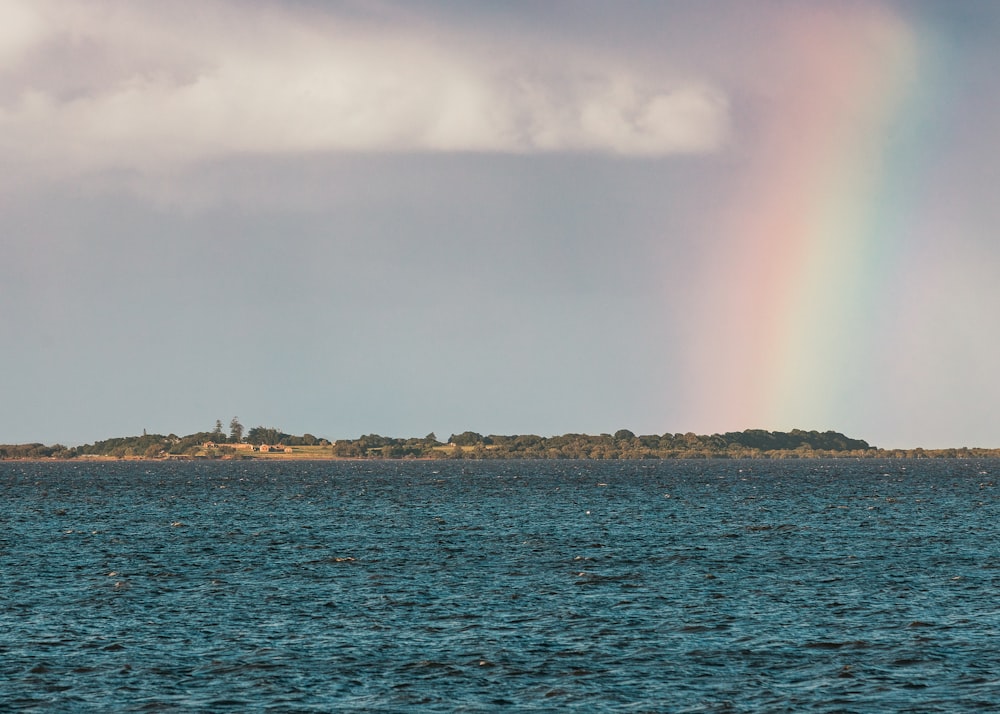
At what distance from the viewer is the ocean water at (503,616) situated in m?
39.6

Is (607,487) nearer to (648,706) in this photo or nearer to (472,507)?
(472,507)

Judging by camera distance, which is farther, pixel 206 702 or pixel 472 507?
pixel 472 507

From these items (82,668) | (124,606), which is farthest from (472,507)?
(82,668)

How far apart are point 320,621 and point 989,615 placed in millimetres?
Answer: 32272

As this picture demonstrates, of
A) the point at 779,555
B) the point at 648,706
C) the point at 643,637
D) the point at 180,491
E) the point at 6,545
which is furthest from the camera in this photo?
the point at 180,491

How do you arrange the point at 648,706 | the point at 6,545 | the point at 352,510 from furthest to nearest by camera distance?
the point at 352,510, the point at 6,545, the point at 648,706

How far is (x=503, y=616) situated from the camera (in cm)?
5425

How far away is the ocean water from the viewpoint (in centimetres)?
3962

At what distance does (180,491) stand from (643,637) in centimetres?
14836

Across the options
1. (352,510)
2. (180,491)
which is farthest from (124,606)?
(180,491)

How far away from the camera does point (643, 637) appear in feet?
161

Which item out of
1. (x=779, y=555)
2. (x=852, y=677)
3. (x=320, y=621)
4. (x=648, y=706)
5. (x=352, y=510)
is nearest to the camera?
(x=648, y=706)

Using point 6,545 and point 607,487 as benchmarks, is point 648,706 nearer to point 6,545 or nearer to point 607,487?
point 6,545

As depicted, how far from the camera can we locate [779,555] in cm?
7844
